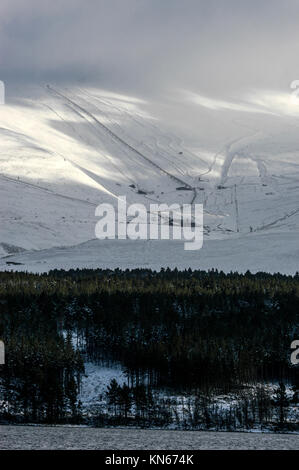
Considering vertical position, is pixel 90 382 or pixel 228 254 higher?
pixel 228 254

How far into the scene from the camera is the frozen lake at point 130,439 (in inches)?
1889

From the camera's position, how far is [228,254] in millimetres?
138250

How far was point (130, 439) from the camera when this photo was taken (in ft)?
168

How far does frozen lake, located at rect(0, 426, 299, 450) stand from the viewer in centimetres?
4797

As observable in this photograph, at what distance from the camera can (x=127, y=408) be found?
6234 cm

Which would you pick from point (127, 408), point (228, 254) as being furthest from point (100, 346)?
point (228, 254)
